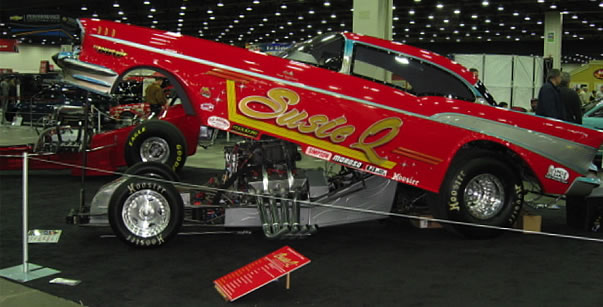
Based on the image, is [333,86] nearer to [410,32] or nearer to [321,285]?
[321,285]

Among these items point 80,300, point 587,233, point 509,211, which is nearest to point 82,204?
point 80,300

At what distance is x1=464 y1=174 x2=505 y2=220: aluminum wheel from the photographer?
579cm

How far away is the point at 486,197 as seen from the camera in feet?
19.3


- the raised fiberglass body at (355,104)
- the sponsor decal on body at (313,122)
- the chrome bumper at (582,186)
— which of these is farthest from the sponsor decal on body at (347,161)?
the chrome bumper at (582,186)

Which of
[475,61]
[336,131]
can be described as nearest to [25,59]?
[475,61]

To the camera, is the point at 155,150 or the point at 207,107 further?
the point at 155,150

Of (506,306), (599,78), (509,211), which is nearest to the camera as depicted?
(506,306)

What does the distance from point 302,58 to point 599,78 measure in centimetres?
2094

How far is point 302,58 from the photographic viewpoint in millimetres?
5449

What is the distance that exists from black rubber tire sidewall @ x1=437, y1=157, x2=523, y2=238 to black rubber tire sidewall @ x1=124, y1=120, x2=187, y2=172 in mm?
4967

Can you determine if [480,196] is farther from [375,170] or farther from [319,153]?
[319,153]

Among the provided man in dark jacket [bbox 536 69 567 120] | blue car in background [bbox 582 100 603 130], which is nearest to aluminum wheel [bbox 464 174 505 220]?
man in dark jacket [bbox 536 69 567 120]

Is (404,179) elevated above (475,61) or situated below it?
Result: below

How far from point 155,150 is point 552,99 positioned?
6057mm
